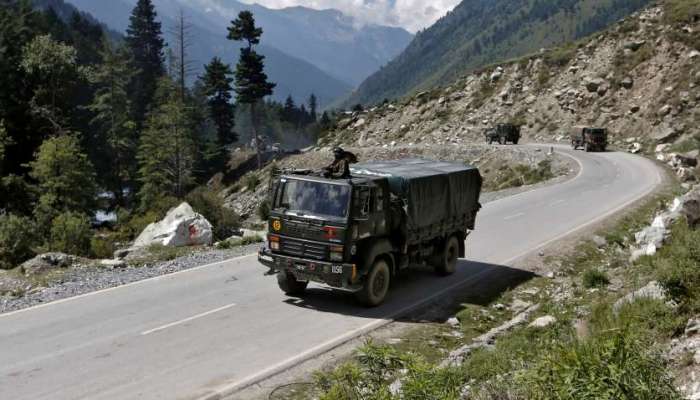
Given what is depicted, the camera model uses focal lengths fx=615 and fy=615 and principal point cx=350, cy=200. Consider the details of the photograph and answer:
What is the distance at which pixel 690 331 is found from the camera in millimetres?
8359

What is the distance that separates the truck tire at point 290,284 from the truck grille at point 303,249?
0.90m

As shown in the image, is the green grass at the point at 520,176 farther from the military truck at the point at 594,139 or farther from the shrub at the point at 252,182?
the shrub at the point at 252,182

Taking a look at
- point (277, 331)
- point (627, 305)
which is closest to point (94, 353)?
point (277, 331)

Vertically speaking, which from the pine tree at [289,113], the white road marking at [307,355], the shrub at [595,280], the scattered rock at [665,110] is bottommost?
the white road marking at [307,355]

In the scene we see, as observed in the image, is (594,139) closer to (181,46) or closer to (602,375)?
(181,46)

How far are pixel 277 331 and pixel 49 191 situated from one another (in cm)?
3719

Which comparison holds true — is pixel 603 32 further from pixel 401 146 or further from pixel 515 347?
pixel 515 347

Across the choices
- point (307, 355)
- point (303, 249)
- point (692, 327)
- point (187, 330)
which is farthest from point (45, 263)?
point (692, 327)

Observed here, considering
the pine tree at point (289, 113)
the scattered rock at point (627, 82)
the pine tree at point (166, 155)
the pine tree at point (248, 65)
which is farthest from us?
the pine tree at point (289, 113)

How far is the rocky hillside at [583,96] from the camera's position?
57.8 metres

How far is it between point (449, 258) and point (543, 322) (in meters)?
5.78

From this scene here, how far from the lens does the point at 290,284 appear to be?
1396 cm

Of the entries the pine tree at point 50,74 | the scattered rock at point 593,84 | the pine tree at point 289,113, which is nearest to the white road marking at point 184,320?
the pine tree at point 50,74

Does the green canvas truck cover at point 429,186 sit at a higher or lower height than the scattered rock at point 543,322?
higher
